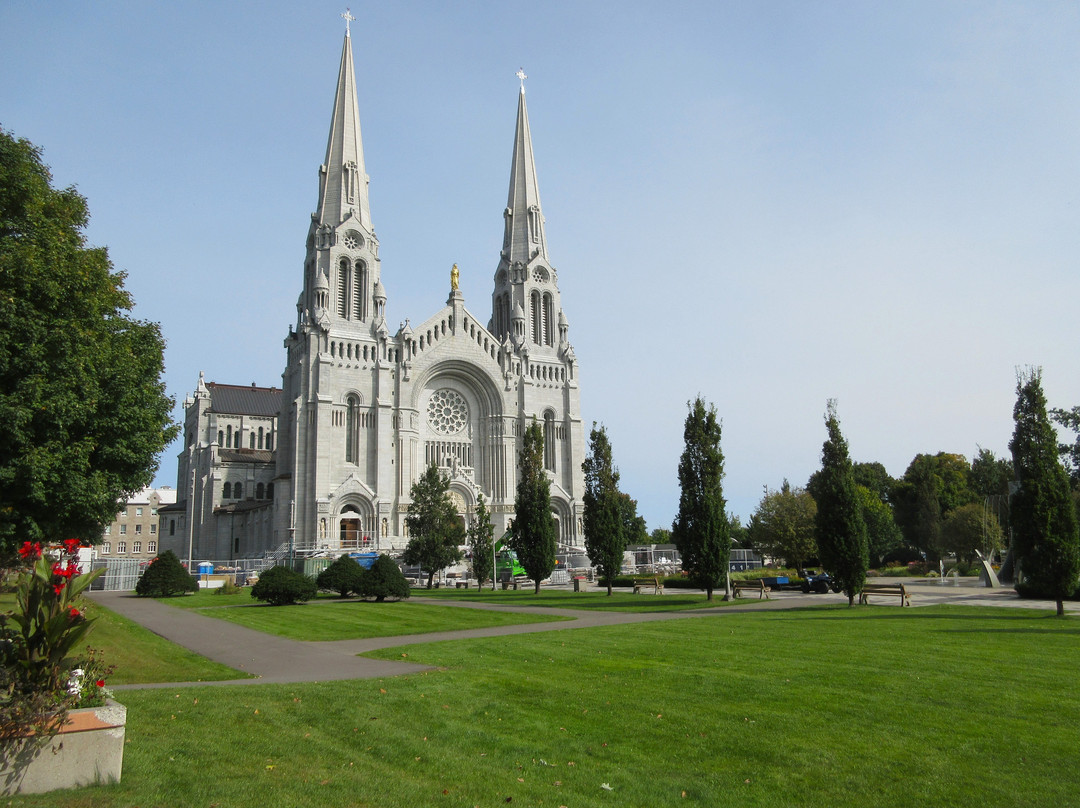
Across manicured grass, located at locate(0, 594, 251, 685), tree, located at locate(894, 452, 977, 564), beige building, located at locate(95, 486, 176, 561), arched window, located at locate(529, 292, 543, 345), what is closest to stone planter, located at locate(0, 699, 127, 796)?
manicured grass, located at locate(0, 594, 251, 685)

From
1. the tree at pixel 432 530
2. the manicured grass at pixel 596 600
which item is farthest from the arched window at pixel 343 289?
the manicured grass at pixel 596 600

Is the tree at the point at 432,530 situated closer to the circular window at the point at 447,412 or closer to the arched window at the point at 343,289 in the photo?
the circular window at the point at 447,412

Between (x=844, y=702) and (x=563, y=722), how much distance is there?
153 inches

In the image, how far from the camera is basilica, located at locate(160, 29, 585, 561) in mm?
64062

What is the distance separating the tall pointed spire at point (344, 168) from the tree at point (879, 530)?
5280 cm

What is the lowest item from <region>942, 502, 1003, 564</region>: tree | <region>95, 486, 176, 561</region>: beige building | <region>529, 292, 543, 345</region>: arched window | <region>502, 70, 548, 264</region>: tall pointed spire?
<region>942, 502, 1003, 564</region>: tree

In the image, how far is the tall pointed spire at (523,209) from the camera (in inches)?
3113

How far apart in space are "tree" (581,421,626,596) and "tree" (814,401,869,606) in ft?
34.9

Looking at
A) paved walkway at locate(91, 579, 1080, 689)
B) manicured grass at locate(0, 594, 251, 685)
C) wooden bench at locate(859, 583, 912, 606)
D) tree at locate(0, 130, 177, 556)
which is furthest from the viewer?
wooden bench at locate(859, 583, 912, 606)

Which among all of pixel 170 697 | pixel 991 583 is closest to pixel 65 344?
pixel 170 697

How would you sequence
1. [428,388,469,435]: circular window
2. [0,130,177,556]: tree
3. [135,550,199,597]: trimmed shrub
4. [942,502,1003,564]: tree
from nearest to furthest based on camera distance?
[0,130,177,556]: tree
[135,550,199,597]: trimmed shrub
[942,502,1003,564]: tree
[428,388,469,435]: circular window

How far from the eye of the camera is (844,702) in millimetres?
10844

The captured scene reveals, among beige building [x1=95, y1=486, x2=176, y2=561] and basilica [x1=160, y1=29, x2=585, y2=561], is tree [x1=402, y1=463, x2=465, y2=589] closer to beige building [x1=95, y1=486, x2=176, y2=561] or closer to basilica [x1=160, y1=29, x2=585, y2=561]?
basilica [x1=160, y1=29, x2=585, y2=561]

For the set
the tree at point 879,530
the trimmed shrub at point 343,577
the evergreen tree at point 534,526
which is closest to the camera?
the trimmed shrub at point 343,577
